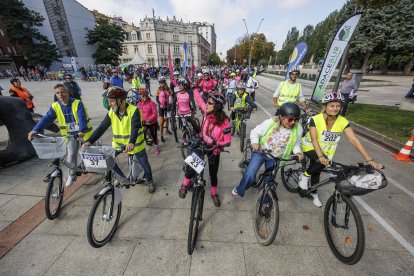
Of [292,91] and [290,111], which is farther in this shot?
[292,91]

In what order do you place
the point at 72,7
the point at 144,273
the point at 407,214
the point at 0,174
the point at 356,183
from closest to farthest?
the point at 356,183
the point at 144,273
the point at 407,214
the point at 0,174
the point at 72,7

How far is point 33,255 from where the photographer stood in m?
2.75

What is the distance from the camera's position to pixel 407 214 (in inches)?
139

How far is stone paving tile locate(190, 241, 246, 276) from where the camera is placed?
2555mm

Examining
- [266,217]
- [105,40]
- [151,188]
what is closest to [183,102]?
[151,188]

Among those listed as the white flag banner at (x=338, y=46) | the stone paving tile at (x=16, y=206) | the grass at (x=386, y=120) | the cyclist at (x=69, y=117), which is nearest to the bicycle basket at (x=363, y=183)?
the cyclist at (x=69, y=117)

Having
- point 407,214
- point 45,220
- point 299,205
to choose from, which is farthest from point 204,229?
point 407,214

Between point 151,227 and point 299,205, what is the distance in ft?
9.40

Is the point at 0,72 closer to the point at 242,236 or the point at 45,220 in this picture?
the point at 45,220

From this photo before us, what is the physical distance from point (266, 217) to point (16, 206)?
4752mm

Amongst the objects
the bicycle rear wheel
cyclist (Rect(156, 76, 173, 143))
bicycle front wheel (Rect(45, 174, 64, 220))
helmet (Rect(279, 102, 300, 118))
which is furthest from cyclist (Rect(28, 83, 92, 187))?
helmet (Rect(279, 102, 300, 118))

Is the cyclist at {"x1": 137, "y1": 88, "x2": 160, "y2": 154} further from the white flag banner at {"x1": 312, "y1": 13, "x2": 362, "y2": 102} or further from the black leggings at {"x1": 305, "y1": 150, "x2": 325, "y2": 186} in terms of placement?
the white flag banner at {"x1": 312, "y1": 13, "x2": 362, "y2": 102}

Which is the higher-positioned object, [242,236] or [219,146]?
[219,146]

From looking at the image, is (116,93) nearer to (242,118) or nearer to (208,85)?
(242,118)
